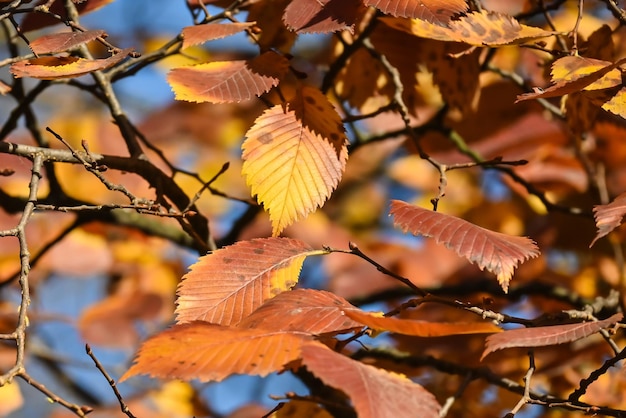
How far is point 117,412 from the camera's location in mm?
1604

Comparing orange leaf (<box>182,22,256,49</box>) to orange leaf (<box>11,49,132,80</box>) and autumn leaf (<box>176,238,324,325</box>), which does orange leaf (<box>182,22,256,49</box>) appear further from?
autumn leaf (<box>176,238,324,325</box>)

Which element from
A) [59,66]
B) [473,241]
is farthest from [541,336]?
[59,66]

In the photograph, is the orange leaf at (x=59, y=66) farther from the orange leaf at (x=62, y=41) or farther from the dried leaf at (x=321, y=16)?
the dried leaf at (x=321, y=16)

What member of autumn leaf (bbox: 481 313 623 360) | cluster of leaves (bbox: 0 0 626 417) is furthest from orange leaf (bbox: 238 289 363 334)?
autumn leaf (bbox: 481 313 623 360)

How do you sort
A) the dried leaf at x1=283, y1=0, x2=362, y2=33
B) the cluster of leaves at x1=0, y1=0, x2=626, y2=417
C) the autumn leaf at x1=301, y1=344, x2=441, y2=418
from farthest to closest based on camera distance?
the dried leaf at x1=283, y1=0, x2=362, y2=33 → the cluster of leaves at x1=0, y1=0, x2=626, y2=417 → the autumn leaf at x1=301, y1=344, x2=441, y2=418

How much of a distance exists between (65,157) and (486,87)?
2.43ft

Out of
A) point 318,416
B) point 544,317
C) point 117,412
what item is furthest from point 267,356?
point 117,412

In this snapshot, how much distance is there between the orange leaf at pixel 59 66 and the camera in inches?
27.0

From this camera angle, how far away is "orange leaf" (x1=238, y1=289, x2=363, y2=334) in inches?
24.2

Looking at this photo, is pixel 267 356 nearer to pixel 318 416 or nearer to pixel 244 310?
pixel 244 310

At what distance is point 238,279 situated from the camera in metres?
0.71

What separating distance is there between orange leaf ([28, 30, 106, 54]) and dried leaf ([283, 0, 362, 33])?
184mm

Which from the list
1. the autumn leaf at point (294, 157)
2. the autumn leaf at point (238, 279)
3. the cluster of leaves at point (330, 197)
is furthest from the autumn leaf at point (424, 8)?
the autumn leaf at point (238, 279)

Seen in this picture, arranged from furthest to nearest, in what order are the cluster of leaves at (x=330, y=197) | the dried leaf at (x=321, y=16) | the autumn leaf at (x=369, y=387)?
the dried leaf at (x=321, y=16) < the cluster of leaves at (x=330, y=197) < the autumn leaf at (x=369, y=387)
